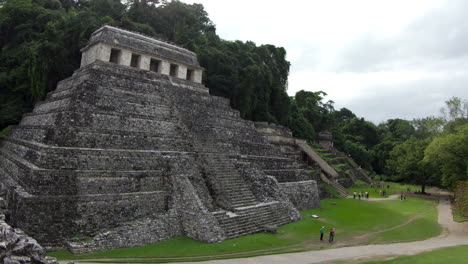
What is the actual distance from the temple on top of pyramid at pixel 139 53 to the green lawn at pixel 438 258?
667 inches

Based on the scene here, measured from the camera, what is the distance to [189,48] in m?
29.8

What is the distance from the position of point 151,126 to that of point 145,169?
2940 millimetres

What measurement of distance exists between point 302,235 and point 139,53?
48.6 ft

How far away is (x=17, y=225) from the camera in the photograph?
9750 millimetres

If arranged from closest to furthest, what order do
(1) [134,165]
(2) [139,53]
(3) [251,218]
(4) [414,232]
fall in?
1. (1) [134,165]
2. (3) [251,218]
3. (4) [414,232]
4. (2) [139,53]

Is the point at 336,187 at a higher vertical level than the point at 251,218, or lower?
higher

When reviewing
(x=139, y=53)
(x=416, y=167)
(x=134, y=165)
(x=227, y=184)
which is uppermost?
(x=139, y=53)

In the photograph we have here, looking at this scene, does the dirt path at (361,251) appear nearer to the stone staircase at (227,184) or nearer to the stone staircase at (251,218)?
the stone staircase at (251,218)

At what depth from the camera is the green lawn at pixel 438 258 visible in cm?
1108

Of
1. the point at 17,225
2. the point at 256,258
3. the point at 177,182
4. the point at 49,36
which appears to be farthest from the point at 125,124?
the point at 49,36

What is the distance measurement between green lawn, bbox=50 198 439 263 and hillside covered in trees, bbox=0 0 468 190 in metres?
6.10

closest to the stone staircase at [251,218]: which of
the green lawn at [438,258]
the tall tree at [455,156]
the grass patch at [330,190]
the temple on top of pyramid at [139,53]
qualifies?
the green lawn at [438,258]

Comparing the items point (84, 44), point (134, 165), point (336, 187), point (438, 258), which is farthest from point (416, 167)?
point (84, 44)

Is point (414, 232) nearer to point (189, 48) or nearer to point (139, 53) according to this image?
point (139, 53)
